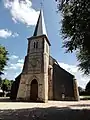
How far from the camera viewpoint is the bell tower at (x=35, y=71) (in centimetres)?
3681

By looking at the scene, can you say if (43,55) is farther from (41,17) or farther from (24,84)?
(41,17)

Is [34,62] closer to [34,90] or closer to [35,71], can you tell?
[35,71]

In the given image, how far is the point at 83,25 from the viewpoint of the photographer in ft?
44.8

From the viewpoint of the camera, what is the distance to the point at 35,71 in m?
37.9

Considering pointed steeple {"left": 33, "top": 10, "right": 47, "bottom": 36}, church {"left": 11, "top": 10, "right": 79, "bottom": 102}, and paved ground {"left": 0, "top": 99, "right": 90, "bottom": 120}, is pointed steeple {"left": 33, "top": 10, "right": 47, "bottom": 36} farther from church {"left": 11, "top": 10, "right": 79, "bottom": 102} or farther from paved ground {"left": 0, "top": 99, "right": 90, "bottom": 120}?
paved ground {"left": 0, "top": 99, "right": 90, "bottom": 120}

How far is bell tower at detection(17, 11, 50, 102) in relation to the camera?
3681 centimetres

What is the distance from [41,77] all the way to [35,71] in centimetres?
184

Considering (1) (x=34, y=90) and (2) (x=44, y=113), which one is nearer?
(2) (x=44, y=113)

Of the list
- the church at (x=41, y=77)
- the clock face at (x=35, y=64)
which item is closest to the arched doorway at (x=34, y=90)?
the church at (x=41, y=77)

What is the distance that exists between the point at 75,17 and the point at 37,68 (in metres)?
24.4

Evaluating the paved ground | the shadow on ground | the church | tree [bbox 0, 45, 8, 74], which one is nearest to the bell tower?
the church

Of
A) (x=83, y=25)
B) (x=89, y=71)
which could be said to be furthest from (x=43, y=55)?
(x=83, y=25)

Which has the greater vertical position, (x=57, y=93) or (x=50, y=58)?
(x=50, y=58)

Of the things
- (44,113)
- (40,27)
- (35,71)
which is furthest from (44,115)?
(40,27)
